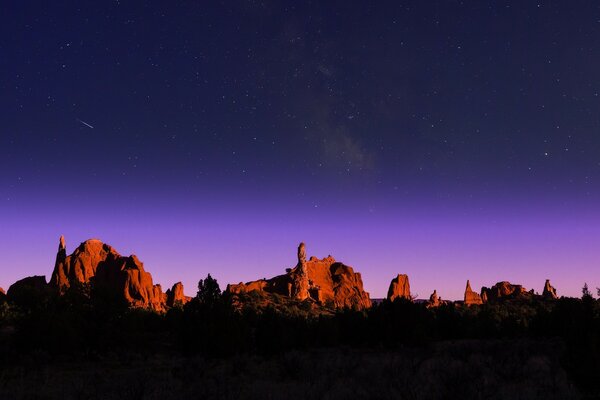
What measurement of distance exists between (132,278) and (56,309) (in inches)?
3232

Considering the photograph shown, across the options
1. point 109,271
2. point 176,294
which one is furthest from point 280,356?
point 109,271

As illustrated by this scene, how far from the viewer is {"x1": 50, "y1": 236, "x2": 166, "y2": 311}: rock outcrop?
100312mm

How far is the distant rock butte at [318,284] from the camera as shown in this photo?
114 metres

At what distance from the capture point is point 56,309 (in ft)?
81.9

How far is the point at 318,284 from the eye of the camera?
5153 inches

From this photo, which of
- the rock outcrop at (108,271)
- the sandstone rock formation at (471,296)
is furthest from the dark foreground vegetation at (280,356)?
the sandstone rock formation at (471,296)

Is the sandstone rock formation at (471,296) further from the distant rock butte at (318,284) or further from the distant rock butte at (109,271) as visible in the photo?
the distant rock butte at (109,271)

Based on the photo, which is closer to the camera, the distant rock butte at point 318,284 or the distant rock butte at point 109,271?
the distant rock butte at point 109,271

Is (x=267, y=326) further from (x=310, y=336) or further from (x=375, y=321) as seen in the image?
(x=375, y=321)

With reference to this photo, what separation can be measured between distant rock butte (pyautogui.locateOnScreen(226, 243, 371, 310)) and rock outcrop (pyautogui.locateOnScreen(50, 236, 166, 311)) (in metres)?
19.9

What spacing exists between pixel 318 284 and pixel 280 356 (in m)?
111

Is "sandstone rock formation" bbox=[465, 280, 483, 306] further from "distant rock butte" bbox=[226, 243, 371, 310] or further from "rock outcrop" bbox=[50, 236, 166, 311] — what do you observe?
"rock outcrop" bbox=[50, 236, 166, 311]

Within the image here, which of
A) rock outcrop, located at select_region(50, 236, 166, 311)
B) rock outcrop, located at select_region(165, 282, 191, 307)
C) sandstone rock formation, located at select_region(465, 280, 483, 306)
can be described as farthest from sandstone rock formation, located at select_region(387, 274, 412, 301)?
rock outcrop, located at select_region(50, 236, 166, 311)

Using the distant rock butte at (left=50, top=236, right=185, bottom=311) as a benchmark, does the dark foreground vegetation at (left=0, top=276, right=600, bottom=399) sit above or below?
below
